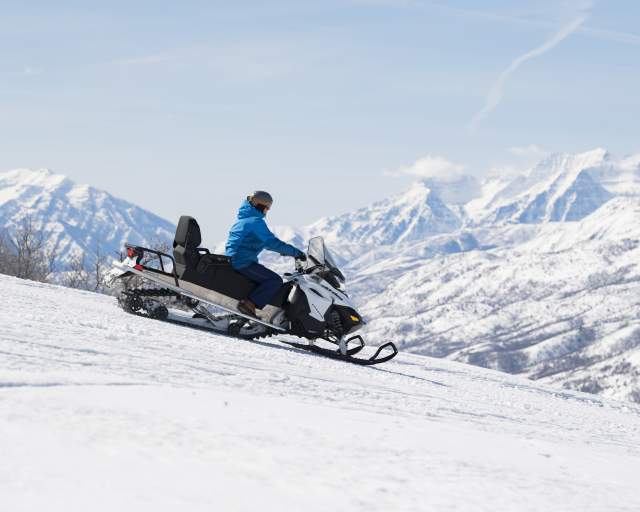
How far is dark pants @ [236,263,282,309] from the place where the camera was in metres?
11.6

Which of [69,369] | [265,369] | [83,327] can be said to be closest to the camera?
[69,369]

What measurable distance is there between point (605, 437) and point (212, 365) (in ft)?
13.8

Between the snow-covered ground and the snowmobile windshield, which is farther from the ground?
the snowmobile windshield

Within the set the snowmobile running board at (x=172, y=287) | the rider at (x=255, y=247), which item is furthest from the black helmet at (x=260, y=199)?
the snowmobile running board at (x=172, y=287)

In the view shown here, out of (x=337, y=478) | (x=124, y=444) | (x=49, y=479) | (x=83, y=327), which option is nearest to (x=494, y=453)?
(x=337, y=478)

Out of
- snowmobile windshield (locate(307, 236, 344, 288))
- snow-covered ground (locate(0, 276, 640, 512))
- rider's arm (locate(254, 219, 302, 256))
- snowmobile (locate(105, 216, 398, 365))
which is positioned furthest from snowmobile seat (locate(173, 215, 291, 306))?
snow-covered ground (locate(0, 276, 640, 512))

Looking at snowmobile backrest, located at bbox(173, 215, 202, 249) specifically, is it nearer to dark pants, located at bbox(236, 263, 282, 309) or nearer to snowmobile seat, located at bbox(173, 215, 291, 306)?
snowmobile seat, located at bbox(173, 215, 291, 306)

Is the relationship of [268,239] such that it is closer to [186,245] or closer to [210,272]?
[210,272]

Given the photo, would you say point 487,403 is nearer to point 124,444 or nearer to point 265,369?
point 265,369

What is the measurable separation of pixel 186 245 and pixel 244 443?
24.9 feet

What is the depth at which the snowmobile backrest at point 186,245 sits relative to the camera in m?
11.5

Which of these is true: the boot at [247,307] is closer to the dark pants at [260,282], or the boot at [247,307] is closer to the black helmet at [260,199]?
the dark pants at [260,282]

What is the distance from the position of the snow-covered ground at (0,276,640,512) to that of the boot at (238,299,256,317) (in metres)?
3.06

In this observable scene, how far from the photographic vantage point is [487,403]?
382 inches
